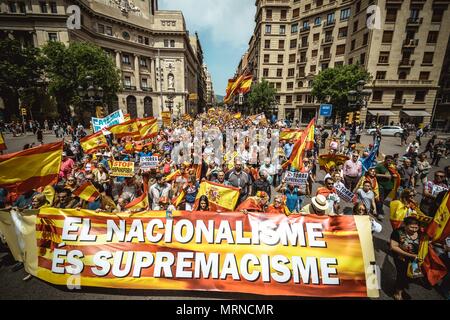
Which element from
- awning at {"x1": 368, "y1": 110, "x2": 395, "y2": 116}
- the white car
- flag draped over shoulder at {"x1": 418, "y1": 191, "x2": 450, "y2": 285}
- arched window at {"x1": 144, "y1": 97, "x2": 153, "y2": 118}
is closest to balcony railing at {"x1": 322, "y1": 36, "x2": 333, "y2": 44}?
awning at {"x1": 368, "y1": 110, "x2": 395, "y2": 116}

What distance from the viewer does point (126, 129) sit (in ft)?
32.8

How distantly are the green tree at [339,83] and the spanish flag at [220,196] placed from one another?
27.6 metres

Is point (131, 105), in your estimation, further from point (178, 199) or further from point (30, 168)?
point (178, 199)

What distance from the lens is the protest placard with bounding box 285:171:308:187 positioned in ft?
18.9

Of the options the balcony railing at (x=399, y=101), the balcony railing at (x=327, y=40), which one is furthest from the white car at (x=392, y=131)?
the balcony railing at (x=327, y=40)

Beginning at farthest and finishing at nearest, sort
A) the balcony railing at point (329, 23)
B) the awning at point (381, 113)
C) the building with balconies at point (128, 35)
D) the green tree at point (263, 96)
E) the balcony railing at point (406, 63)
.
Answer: the green tree at point (263, 96) < the balcony railing at point (329, 23) < the awning at point (381, 113) < the balcony railing at point (406, 63) < the building with balconies at point (128, 35)

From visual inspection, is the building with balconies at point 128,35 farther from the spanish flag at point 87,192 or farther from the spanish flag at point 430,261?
the spanish flag at point 430,261

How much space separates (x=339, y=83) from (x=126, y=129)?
29193 mm

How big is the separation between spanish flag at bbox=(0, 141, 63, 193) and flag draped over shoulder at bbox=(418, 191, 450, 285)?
7.37m

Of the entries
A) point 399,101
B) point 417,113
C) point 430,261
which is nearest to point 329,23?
point 399,101

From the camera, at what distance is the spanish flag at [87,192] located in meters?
5.24
